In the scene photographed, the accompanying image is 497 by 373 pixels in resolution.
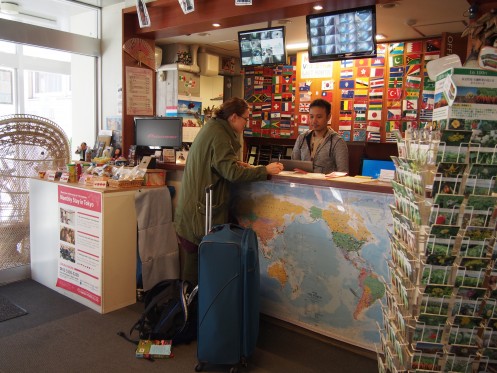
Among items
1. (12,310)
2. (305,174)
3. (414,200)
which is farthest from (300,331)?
(12,310)

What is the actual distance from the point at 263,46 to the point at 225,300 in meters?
2.60

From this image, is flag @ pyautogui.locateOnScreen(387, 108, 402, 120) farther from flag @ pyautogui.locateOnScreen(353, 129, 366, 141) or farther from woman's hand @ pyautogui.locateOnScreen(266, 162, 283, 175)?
woman's hand @ pyautogui.locateOnScreen(266, 162, 283, 175)

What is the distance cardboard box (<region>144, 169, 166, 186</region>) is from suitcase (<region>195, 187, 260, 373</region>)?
1.30 m

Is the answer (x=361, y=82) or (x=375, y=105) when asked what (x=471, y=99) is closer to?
(x=375, y=105)

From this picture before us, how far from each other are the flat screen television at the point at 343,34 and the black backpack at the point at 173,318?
2.31 meters

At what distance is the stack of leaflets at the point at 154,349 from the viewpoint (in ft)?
8.55

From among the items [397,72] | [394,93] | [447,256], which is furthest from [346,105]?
[447,256]

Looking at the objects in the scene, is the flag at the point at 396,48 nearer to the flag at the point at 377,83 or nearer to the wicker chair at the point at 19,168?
the flag at the point at 377,83

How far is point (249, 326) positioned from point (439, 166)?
1.47 metres

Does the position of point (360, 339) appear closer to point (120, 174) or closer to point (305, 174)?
point (305, 174)

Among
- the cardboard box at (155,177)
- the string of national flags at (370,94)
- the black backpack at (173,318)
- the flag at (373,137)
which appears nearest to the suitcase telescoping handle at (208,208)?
the black backpack at (173,318)

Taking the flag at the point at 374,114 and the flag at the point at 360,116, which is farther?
the flag at the point at 360,116

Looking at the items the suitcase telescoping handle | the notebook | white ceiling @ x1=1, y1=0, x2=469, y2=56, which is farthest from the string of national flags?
the suitcase telescoping handle

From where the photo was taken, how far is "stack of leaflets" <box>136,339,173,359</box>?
2.61 metres
